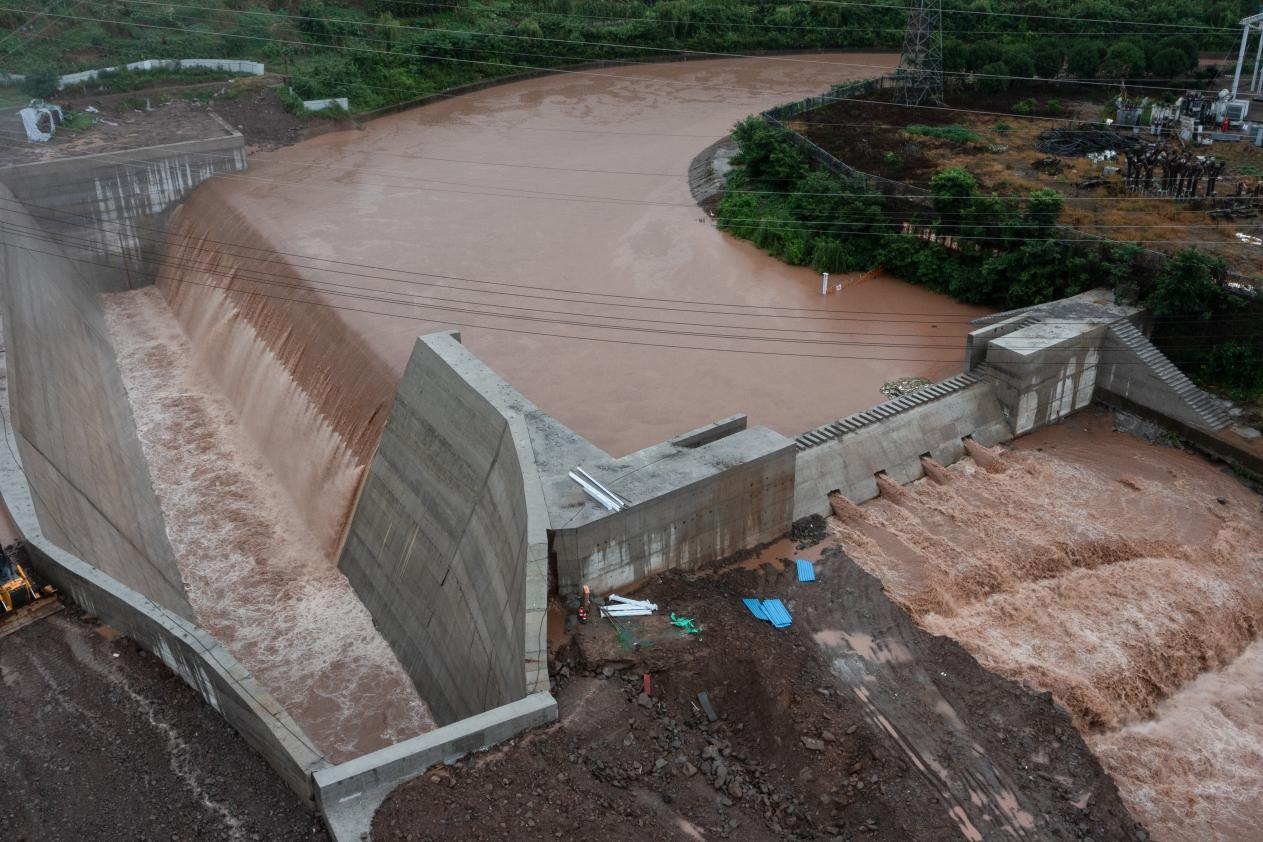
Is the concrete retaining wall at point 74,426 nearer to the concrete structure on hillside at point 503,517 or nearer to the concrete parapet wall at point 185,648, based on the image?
the concrete parapet wall at point 185,648

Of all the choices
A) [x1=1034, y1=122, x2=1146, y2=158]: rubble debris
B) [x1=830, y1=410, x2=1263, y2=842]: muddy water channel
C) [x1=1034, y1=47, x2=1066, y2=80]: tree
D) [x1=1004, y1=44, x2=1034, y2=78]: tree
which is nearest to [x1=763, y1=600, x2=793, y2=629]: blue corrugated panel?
[x1=830, y1=410, x2=1263, y2=842]: muddy water channel

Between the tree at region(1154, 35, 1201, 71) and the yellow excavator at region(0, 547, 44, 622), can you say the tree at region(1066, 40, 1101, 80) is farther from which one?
the yellow excavator at region(0, 547, 44, 622)

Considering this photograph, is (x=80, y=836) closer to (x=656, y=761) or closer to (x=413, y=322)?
(x=656, y=761)

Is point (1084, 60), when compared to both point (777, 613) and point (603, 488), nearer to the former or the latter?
point (777, 613)

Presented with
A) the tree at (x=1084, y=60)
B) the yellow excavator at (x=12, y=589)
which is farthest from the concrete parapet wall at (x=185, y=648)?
the tree at (x=1084, y=60)

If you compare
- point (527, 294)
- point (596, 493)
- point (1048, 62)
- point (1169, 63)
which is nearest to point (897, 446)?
point (596, 493)

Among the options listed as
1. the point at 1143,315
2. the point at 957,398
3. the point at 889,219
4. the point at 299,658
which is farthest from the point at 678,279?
the point at 299,658

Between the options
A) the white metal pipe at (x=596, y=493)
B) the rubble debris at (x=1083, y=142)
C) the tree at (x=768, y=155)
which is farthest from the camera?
the tree at (x=768, y=155)
